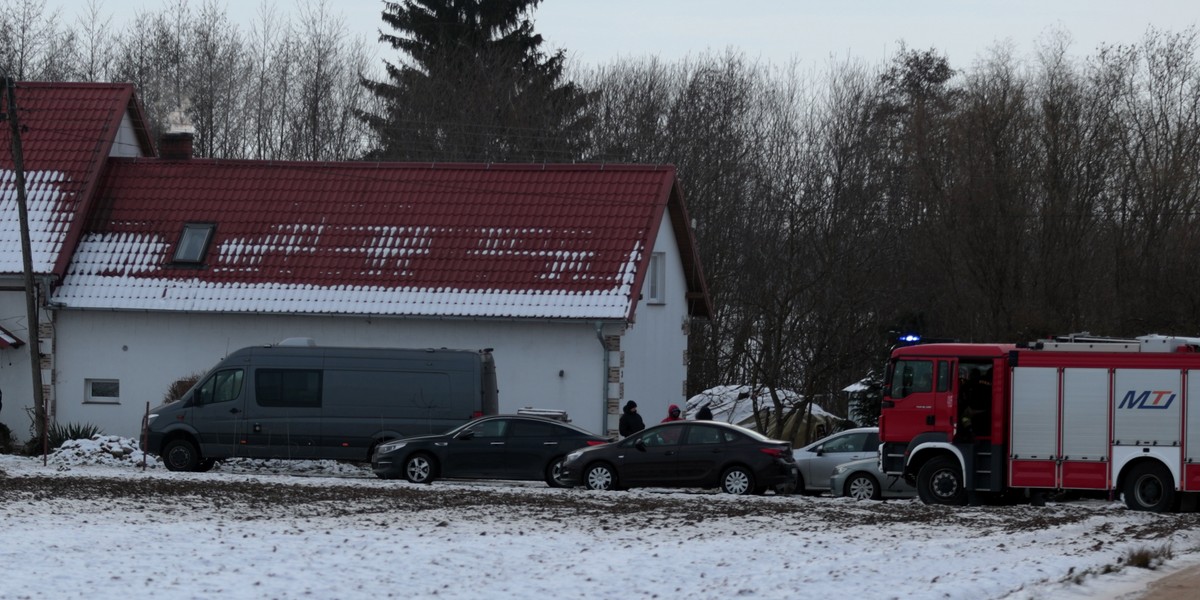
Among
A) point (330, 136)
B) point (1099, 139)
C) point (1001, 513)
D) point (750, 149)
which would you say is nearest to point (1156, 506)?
point (1001, 513)

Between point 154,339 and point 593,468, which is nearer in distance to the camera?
point 593,468

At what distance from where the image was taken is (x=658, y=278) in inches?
1407

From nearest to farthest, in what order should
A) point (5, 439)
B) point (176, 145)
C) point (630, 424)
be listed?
1. point (630, 424)
2. point (5, 439)
3. point (176, 145)

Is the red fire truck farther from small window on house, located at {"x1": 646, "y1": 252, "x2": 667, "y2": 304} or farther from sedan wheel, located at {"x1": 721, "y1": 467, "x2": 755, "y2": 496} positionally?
small window on house, located at {"x1": 646, "y1": 252, "x2": 667, "y2": 304}

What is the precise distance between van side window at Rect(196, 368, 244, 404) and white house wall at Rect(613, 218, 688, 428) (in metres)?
8.04

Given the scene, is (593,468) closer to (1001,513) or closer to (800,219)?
(1001,513)

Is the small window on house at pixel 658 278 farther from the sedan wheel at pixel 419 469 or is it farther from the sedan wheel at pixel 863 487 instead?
the sedan wheel at pixel 419 469

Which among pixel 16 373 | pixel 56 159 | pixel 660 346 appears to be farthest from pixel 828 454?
pixel 56 159

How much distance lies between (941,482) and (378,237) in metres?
14.4

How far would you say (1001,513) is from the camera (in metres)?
21.3

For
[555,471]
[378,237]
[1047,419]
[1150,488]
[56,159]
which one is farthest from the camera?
[56,159]

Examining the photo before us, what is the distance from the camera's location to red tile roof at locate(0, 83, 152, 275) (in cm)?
3325

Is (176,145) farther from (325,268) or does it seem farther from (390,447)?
(390,447)

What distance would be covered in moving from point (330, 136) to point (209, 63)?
6.17 meters
